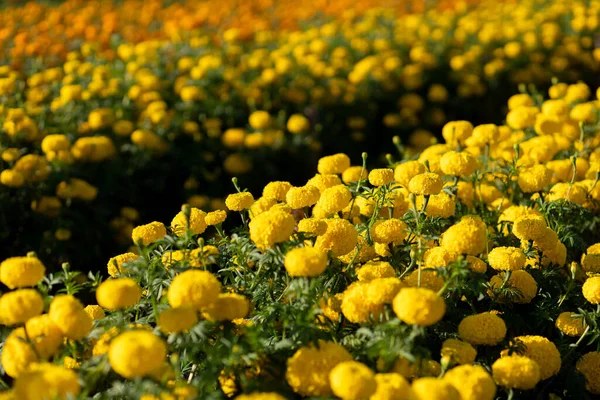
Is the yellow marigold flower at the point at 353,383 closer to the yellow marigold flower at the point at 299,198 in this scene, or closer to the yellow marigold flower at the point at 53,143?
the yellow marigold flower at the point at 299,198

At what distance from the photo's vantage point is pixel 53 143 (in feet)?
13.3

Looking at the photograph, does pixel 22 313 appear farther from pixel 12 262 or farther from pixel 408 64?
pixel 408 64

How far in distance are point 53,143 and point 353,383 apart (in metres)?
2.99

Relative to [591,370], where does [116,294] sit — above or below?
above

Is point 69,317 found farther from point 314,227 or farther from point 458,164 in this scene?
point 458,164

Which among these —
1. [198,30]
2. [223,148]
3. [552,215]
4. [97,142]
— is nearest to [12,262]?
[552,215]

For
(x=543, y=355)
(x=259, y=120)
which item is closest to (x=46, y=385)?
(x=543, y=355)

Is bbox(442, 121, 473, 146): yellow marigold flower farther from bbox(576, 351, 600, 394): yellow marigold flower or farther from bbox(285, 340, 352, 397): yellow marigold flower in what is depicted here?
bbox(285, 340, 352, 397): yellow marigold flower

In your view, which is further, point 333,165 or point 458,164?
point 333,165

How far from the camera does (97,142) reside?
14.4 ft

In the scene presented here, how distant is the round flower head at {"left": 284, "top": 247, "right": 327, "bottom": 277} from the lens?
1898 millimetres

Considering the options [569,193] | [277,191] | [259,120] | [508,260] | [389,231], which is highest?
[277,191]

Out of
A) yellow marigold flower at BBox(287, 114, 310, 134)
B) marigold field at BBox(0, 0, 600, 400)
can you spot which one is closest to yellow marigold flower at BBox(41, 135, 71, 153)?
marigold field at BBox(0, 0, 600, 400)

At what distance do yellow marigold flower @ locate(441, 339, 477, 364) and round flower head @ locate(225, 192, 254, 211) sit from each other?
88cm
